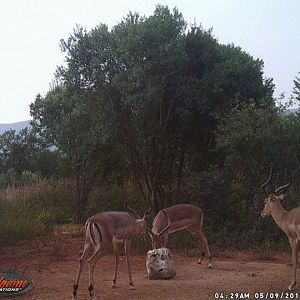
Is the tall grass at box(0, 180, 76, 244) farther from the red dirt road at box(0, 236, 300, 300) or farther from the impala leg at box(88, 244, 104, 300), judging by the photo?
the impala leg at box(88, 244, 104, 300)

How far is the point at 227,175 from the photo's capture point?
1499cm

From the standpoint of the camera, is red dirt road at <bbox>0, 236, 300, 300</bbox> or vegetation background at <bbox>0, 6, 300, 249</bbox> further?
vegetation background at <bbox>0, 6, 300, 249</bbox>

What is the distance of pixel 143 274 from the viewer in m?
10.9

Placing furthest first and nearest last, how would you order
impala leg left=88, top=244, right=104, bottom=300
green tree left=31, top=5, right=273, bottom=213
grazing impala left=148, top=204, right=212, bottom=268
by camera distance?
green tree left=31, top=5, right=273, bottom=213 < grazing impala left=148, top=204, right=212, bottom=268 < impala leg left=88, top=244, right=104, bottom=300

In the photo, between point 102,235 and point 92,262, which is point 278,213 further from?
point 92,262

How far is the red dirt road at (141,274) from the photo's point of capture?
8.79 metres

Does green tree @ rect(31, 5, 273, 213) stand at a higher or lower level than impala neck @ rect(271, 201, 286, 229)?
higher

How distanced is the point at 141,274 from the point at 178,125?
7.04 metres

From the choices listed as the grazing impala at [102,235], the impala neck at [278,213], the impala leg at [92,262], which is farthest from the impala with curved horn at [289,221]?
the impala leg at [92,262]

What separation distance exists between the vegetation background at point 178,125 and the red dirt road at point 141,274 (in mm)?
1517

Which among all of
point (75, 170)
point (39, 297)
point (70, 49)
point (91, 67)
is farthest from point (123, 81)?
point (39, 297)

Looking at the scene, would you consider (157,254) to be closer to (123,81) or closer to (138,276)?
(138,276)

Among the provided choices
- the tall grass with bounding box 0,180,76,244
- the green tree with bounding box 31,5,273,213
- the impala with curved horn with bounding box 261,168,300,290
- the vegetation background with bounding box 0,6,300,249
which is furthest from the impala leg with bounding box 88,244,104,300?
the green tree with bounding box 31,5,273,213

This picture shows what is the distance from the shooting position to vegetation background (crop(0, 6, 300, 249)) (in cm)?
1424
